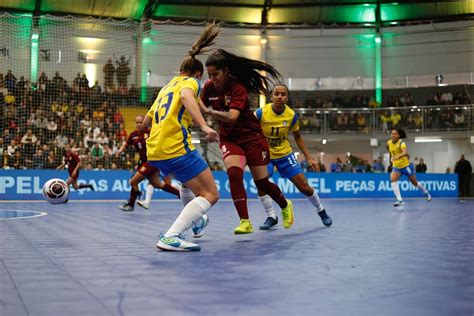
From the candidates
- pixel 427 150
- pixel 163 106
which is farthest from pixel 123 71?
pixel 163 106

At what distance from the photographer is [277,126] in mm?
8672

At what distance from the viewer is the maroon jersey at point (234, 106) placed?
22.9ft

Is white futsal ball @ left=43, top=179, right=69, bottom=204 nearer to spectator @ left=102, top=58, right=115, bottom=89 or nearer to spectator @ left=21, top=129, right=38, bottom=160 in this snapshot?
spectator @ left=21, top=129, right=38, bottom=160

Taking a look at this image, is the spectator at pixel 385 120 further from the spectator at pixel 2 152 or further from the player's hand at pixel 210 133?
the player's hand at pixel 210 133

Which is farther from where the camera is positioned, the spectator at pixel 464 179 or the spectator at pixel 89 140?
the spectator at pixel 464 179

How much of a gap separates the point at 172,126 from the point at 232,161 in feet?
6.00

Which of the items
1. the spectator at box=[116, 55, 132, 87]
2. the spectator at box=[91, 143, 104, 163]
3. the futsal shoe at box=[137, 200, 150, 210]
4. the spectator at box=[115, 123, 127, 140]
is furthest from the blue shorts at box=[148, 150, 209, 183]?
the spectator at box=[116, 55, 132, 87]

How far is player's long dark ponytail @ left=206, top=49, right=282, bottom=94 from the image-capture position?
6.71 meters

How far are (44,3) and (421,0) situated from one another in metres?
19.5

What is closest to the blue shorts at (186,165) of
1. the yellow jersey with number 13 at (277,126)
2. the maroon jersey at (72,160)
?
the yellow jersey with number 13 at (277,126)

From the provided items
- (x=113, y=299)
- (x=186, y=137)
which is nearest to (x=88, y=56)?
(x=186, y=137)

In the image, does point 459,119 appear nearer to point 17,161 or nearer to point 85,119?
point 85,119

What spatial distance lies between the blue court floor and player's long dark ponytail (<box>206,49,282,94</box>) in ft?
5.94

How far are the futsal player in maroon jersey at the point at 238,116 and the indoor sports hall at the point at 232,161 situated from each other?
0.09ft
